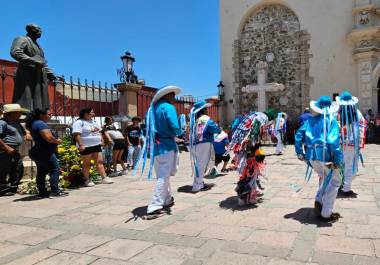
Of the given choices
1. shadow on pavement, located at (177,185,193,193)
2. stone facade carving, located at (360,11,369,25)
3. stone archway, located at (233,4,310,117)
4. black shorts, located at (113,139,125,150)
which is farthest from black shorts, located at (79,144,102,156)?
stone facade carving, located at (360,11,369,25)

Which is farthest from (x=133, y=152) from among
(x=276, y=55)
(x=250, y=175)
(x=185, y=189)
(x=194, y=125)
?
(x=276, y=55)

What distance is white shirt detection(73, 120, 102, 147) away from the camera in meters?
6.96

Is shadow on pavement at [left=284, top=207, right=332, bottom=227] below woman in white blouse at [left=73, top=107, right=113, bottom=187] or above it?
below

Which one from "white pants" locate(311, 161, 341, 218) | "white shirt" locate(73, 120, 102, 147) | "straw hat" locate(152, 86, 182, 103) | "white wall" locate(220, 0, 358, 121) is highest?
"white wall" locate(220, 0, 358, 121)

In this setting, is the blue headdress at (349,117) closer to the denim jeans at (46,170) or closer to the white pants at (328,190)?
the white pants at (328,190)

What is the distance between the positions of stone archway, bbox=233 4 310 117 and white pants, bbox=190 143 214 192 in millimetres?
12271

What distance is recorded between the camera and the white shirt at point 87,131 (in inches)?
274

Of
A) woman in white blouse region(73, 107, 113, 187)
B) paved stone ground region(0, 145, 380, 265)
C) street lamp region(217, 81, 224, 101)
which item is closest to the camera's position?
paved stone ground region(0, 145, 380, 265)

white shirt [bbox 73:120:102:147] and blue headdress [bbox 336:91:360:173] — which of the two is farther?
white shirt [bbox 73:120:102:147]

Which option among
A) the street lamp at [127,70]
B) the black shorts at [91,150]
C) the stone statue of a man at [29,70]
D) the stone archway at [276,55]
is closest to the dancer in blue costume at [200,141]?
the black shorts at [91,150]

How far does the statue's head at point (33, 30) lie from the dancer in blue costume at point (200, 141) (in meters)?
3.71

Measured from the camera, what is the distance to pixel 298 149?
452 centimetres

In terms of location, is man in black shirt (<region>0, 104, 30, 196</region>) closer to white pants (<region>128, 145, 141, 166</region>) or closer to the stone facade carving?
white pants (<region>128, 145, 141, 166</region>)

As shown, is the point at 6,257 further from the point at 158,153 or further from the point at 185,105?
the point at 185,105
